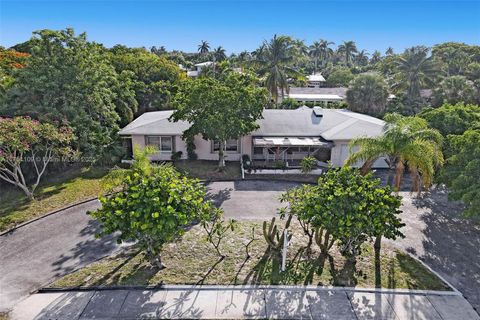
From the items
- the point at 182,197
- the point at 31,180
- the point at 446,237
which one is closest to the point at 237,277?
the point at 182,197

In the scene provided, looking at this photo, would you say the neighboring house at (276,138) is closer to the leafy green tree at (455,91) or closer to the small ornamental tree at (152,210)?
the small ornamental tree at (152,210)

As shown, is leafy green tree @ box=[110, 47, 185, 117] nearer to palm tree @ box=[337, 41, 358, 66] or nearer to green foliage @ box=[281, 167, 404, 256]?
green foliage @ box=[281, 167, 404, 256]

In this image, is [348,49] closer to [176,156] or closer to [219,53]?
[219,53]

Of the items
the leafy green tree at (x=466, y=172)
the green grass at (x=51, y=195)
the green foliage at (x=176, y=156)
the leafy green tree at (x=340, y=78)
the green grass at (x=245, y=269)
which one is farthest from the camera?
the leafy green tree at (x=340, y=78)

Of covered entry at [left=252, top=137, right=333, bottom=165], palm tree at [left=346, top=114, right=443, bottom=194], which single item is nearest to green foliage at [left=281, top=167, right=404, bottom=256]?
palm tree at [left=346, top=114, right=443, bottom=194]

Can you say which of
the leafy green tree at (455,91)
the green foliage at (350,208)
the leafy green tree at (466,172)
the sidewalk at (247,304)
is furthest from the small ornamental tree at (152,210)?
the leafy green tree at (455,91)

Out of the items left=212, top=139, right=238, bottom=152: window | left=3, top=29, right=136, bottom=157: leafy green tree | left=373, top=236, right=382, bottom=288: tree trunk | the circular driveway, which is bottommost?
left=373, top=236, right=382, bottom=288: tree trunk
